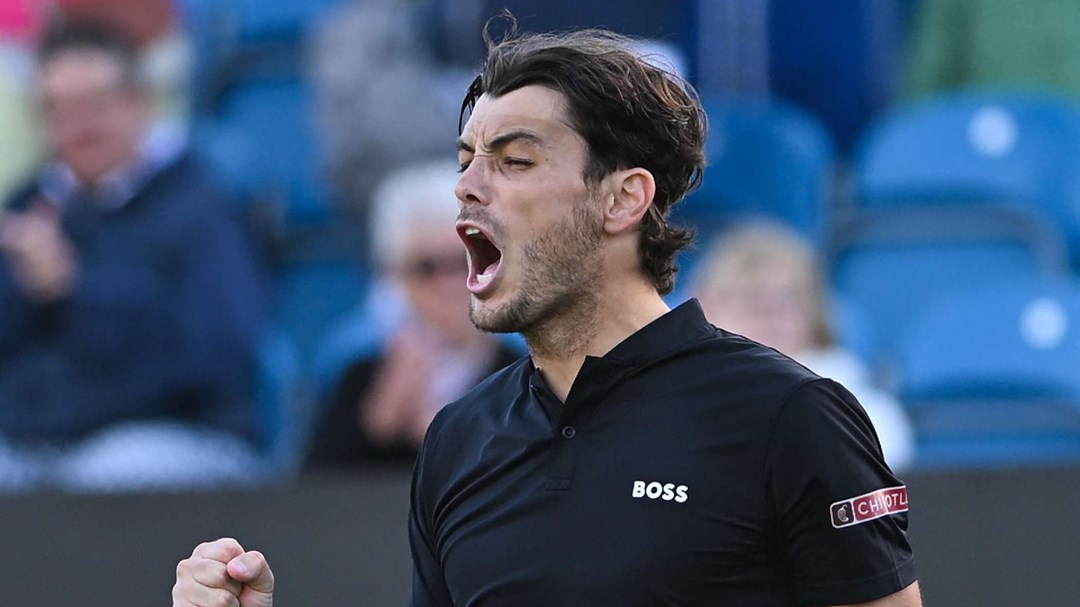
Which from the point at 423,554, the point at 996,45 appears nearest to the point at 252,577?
the point at 423,554

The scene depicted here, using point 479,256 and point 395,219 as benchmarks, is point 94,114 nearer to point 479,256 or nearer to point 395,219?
point 395,219

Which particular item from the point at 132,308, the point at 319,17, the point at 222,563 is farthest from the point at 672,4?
the point at 222,563

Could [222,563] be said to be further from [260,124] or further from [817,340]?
[260,124]

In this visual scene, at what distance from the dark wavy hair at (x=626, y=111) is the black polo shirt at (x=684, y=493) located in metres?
0.13

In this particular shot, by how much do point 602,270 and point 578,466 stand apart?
0.90ft

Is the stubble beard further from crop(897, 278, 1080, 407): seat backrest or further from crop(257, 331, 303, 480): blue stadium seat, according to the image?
crop(897, 278, 1080, 407): seat backrest

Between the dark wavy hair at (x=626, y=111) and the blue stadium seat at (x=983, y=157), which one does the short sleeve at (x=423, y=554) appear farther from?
the blue stadium seat at (x=983, y=157)

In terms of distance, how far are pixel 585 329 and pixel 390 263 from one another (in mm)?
2669

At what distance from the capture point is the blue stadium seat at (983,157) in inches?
204

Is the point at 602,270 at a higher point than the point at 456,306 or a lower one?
lower

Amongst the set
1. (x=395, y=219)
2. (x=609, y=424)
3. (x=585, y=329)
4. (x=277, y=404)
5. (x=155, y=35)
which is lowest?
(x=609, y=424)

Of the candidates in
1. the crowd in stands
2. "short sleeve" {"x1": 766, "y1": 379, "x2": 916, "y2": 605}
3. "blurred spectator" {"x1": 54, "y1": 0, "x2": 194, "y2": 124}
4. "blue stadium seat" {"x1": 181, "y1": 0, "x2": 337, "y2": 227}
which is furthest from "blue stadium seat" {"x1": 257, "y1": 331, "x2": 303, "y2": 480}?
"short sleeve" {"x1": 766, "y1": 379, "x2": 916, "y2": 605}

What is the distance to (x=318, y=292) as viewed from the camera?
520 centimetres

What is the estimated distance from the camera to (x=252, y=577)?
1929 millimetres
